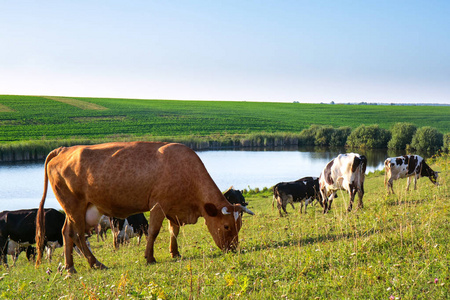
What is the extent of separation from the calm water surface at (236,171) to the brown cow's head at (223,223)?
69.2 ft

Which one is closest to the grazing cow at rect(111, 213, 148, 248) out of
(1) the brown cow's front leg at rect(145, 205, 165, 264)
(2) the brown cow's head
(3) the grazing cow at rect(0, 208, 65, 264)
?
(3) the grazing cow at rect(0, 208, 65, 264)

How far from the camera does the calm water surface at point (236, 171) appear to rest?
109ft

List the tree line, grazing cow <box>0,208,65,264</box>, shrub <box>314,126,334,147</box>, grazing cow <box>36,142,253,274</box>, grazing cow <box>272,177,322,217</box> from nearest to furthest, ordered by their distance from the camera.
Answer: grazing cow <box>36,142,253,274</box>, grazing cow <box>0,208,65,264</box>, grazing cow <box>272,177,322,217</box>, the tree line, shrub <box>314,126,334,147</box>

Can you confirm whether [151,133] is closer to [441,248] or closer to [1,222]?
[1,222]

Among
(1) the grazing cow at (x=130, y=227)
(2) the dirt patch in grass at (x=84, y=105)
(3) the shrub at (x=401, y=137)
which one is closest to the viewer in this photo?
(1) the grazing cow at (x=130, y=227)

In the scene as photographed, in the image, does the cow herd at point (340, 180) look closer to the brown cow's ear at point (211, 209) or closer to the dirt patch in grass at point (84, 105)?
the brown cow's ear at point (211, 209)

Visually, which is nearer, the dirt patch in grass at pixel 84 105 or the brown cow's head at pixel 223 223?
the brown cow's head at pixel 223 223

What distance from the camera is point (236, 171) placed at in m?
44.9

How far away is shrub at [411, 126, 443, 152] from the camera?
6294 cm

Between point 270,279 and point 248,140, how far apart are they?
71.6 meters

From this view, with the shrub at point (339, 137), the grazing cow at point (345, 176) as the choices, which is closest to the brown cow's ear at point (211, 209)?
the grazing cow at point (345, 176)

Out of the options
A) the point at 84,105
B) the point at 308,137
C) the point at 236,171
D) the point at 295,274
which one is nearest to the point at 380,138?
the point at 308,137

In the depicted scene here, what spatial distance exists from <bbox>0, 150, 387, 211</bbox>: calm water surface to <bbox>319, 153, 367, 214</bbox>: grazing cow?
46.8 ft

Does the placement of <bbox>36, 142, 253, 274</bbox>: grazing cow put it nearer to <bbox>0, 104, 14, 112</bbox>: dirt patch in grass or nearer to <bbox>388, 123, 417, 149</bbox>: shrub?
<bbox>388, 123, 417, 149</bbox>: shrub
